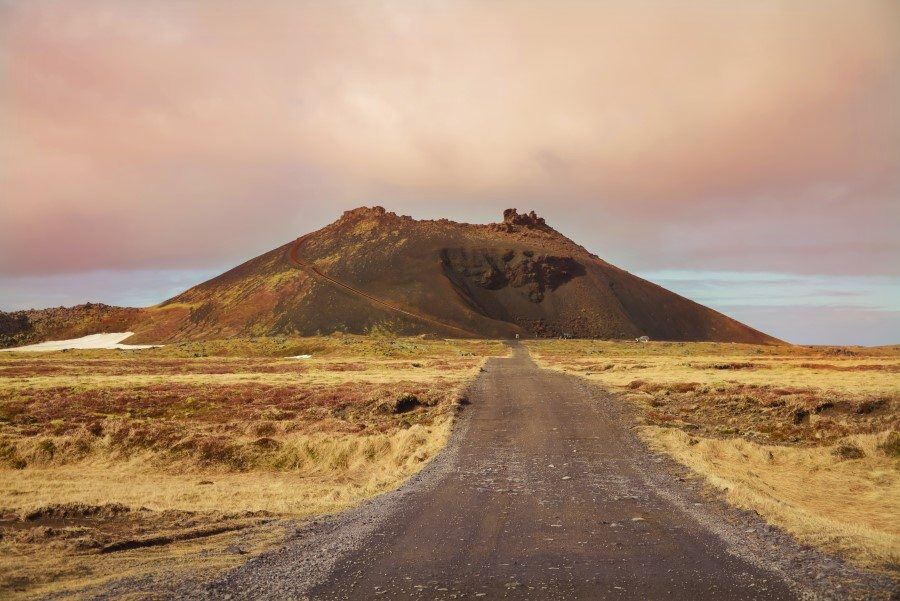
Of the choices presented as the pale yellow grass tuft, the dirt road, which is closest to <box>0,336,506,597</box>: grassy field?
the dirt road

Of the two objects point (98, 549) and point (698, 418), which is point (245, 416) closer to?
point (98, 549)

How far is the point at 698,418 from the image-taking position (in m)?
29.4

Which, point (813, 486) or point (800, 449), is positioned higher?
point (800, 449)

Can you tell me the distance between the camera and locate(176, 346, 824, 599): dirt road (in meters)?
8.61

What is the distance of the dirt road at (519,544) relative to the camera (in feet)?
28.2

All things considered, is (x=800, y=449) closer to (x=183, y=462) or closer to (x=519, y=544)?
(x=519, y=544)

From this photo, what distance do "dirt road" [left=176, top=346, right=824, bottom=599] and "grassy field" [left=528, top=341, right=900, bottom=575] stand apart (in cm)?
193

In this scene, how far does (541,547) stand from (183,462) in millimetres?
19227

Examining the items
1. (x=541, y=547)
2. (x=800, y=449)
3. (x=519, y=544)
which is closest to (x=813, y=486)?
(x=800, y=449)

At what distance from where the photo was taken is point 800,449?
77.0ft

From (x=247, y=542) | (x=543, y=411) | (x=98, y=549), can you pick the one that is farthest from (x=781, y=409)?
(x=98, y=549)

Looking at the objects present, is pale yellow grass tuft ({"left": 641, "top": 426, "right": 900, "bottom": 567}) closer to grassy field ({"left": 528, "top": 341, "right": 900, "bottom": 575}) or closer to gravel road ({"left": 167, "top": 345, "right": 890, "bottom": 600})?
grassy field ({"left": 528, "top": 341, "right": 900, "bottom": 575})

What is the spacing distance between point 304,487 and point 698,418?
19904mm

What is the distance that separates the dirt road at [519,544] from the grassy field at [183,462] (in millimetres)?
1494
